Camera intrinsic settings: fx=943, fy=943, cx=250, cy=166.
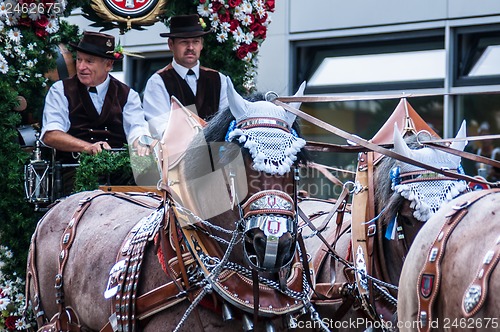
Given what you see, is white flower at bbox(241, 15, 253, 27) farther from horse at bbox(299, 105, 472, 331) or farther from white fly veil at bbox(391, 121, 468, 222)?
white fly veil at bbox(391, 121, 468, 222)

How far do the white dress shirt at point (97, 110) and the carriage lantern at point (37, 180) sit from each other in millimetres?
196

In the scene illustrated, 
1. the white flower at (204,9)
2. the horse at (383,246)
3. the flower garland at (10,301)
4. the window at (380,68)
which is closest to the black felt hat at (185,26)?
the white flower at (204,9)

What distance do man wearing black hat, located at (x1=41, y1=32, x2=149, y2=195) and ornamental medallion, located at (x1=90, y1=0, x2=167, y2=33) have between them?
403 mm

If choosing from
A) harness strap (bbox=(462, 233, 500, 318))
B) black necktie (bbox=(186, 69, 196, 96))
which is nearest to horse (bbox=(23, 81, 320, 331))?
harness strap (bbox=(462, 233, 500, 318))

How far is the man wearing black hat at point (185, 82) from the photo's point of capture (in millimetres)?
6355

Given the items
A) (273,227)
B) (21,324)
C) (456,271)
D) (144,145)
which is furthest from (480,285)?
(21,324)

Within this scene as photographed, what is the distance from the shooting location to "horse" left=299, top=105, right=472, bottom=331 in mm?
4844

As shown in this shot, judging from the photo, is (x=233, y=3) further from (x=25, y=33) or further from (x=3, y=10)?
(x=3, y=10)

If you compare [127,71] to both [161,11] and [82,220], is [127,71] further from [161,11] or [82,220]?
[82,220]

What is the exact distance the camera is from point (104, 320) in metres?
5.00

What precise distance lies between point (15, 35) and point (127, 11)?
87cm

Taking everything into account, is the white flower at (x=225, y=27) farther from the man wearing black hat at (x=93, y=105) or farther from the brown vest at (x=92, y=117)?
the brown vest at (x=92, y=117)

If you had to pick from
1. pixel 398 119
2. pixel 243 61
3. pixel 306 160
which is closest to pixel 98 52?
pixel 243 61

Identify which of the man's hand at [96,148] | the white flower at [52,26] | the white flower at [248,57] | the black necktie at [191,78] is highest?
the white flower at [52,26]
